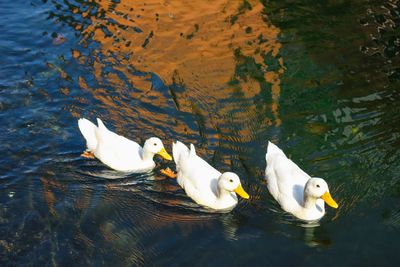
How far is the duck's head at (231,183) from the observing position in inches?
328

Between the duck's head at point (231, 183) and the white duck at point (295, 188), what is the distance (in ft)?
1.89

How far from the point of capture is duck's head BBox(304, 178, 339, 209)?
26.4ft

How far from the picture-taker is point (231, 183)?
27.3 ft

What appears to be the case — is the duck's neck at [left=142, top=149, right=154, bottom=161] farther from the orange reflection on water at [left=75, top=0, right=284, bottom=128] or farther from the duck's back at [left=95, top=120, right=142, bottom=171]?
the orange reflection on water at [left=75, top=0, right=284, bottom=128]

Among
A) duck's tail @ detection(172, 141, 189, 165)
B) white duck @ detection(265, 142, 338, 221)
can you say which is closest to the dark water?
A: white duck @ detection(265, 142, 338, 221)

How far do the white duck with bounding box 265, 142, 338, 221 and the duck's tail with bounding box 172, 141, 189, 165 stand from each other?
1.28 m

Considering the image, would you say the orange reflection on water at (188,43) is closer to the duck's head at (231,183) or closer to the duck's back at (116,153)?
the duck's back at (116,153)

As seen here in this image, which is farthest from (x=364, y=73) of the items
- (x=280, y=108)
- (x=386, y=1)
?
(x=386, y=1)

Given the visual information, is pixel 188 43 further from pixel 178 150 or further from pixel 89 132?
pixel 178 150

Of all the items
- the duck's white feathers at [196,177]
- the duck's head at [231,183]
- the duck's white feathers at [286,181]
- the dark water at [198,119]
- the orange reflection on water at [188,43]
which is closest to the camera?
the dark water at [198,119]

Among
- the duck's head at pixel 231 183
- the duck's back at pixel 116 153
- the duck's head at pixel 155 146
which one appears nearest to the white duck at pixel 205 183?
the duck's head at pixel 231 183

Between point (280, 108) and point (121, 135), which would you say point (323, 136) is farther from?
point (121, 135)

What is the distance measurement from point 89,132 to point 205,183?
2288 millimetres

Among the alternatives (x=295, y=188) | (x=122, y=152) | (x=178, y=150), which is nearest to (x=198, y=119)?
(x=178, y=150)
